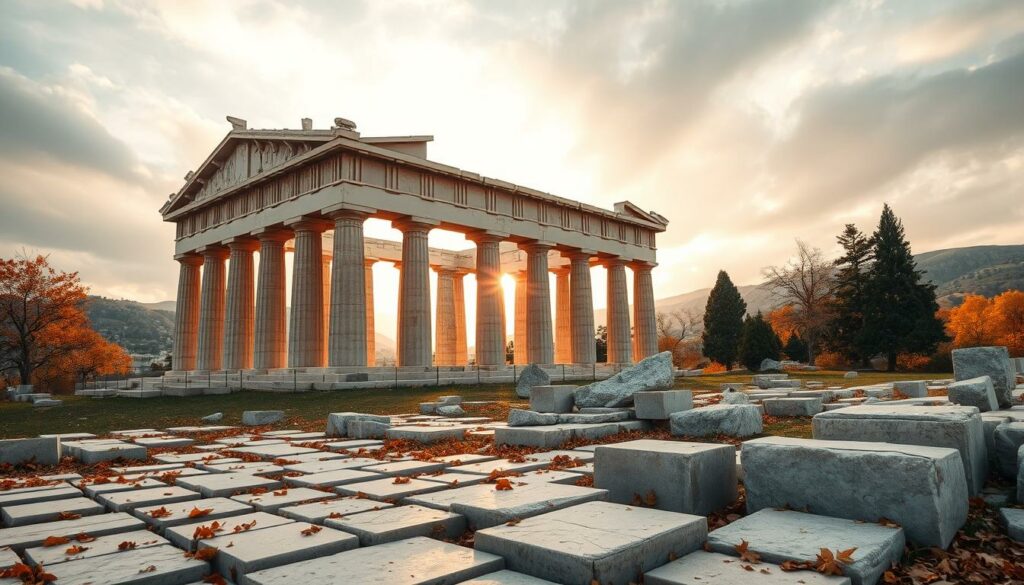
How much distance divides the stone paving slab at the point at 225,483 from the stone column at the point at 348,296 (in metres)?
23.3

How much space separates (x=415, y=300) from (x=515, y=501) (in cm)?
2809

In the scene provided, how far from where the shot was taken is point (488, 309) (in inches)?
1443

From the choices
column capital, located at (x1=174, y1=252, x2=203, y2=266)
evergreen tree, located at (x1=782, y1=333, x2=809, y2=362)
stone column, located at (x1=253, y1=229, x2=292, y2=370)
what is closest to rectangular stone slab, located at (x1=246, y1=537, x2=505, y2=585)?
stone column, located at (x1=253, y1=229, x2=292, y2=370)

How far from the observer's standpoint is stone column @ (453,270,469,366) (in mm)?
47688

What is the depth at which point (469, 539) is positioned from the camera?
4.77 meters

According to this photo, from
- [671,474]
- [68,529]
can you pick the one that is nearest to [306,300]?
[68,529]

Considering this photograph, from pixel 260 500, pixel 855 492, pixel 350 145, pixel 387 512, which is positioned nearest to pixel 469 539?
pixel 387 512

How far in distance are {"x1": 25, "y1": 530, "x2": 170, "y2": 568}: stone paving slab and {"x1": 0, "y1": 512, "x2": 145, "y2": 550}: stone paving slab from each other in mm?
138

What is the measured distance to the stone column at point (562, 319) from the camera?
48309 mm

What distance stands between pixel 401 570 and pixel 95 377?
173 ft

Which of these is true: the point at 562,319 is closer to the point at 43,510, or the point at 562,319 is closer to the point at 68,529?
the point at 43,510

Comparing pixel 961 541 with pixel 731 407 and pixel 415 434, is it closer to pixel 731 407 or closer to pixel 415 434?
pixel 731 407

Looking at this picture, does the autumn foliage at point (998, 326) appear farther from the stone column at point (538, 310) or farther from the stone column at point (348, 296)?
the stone column at point (348, 296)

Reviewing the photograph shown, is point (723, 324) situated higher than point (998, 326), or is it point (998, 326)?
point (723, 324)
